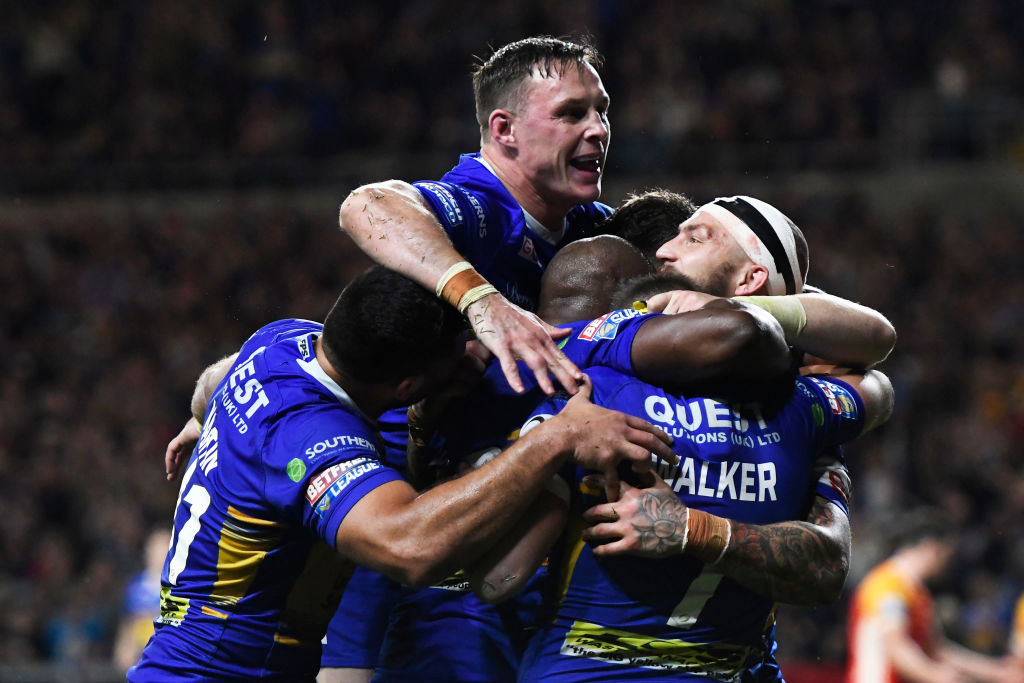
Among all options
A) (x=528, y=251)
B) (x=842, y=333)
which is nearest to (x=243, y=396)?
(x=528, y=251)

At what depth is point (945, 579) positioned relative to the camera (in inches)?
427

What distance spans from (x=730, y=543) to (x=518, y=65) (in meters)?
2.09

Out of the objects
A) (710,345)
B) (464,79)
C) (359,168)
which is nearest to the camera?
(710,345)

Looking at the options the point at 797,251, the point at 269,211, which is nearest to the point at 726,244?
the point at 797,251

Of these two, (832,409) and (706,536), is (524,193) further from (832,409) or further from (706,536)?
(706,536)

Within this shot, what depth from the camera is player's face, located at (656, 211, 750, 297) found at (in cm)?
389

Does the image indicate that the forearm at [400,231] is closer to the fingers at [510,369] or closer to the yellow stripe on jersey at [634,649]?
the fingers at [510,369]

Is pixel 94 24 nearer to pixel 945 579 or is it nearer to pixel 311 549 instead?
pixel 945 579

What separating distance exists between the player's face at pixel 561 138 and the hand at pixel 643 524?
58.7 inches

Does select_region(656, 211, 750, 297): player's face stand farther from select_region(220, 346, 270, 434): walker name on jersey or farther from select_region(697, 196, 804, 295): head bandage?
select_region(220, 346, 270, 434): walker name on jersey

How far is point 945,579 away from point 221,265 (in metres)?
8.60

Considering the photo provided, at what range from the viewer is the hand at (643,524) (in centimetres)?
324

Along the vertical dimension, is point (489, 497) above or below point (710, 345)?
below

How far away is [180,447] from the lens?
4.68 meters
